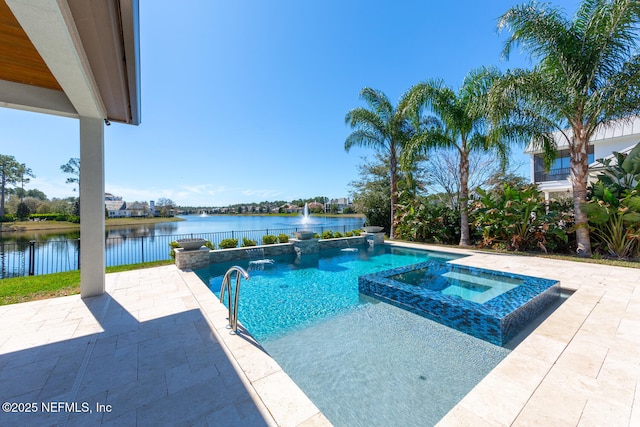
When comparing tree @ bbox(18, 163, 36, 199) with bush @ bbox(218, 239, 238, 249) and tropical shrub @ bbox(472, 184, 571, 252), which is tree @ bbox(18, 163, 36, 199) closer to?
bush @ bbox(218, 239, 238, 249)

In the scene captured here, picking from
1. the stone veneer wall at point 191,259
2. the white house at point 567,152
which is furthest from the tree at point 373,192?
the stone veneer wall at point 191,259

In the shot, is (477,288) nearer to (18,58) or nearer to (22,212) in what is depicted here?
(18,58)

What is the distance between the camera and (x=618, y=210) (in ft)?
23.6

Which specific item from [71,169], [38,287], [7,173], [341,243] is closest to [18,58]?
[38,287]

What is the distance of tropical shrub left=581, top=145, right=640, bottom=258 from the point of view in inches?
280

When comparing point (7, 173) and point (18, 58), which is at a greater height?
point (7, 173)

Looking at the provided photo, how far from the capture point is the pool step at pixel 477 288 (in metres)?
5.11

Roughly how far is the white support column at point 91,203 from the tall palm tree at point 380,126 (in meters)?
11.1

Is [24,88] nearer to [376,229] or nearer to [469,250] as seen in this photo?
[376,229]

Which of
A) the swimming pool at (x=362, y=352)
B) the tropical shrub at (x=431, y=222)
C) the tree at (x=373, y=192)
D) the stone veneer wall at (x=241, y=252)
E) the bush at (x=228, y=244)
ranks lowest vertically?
the swimming pool at (x=362, y=352)

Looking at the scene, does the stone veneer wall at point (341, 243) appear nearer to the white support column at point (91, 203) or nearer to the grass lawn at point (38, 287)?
the grass lawn at point (38, 287)

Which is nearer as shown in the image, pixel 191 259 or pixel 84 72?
pixel 84 72

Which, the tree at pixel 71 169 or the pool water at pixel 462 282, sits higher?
the tree at pixel 71 169

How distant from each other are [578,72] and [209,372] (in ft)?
38.1
